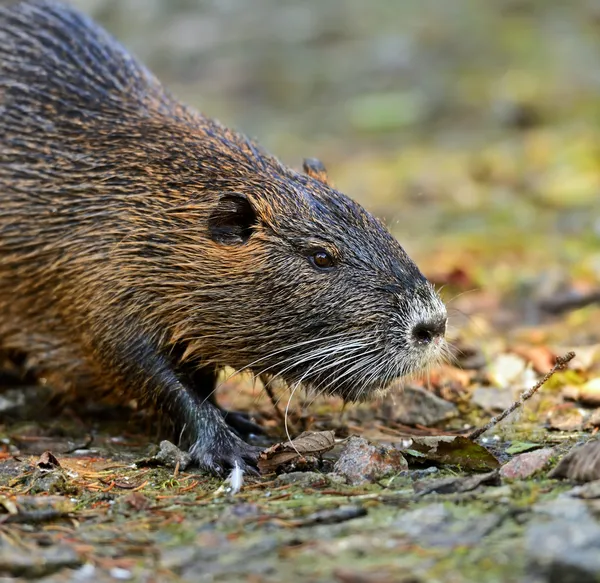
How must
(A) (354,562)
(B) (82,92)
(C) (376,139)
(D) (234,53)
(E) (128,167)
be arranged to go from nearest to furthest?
(A) (354,562) < (E) (128,167) < (B) (82,92) < (C) (376,139) < (D) (234,53)

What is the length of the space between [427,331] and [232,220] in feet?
3.96

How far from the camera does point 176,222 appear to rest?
17.5ft

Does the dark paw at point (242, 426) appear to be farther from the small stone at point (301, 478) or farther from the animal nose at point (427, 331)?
the animal nose at point (427, 331)

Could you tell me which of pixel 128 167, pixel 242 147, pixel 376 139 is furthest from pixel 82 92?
pixel 376 139

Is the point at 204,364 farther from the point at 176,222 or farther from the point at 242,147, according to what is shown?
the point at 242,147

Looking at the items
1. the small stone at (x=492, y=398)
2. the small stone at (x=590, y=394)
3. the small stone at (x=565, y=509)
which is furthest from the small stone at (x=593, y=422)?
the small stone at (x=565, y=509)

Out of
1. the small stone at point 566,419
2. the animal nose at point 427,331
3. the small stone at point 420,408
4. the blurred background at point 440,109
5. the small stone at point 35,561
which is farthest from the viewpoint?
the blurred background at point 440,109

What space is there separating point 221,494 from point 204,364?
106 cm

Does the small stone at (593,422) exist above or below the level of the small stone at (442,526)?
above

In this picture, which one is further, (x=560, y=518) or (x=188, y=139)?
(x=188, y=139)

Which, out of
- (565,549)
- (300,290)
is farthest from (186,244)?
(565,549)

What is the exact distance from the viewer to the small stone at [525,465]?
400 cm

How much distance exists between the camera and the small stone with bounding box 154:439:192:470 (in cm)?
470

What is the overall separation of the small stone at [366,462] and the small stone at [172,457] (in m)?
0.77
